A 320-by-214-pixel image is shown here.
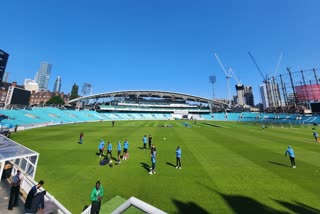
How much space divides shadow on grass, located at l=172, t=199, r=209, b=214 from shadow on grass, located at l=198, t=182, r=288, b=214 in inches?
58.6

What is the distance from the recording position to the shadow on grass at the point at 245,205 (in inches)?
288

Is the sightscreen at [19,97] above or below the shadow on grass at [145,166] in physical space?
above

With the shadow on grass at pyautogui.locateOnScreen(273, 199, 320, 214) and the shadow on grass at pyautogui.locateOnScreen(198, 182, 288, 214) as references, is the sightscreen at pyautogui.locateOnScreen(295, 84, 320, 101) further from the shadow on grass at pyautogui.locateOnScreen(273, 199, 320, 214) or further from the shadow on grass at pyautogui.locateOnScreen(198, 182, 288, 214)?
the shadow on grass at pyautogui.locateOnScreen(198, 182, 288, 214)

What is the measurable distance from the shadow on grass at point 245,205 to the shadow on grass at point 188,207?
1488 mm

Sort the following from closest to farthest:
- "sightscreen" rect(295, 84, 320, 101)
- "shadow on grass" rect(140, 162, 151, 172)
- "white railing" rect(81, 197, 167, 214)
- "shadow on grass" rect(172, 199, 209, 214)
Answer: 1. "white railing" rect(81, 197, 167, 214)
2. "shadow on grass" rect(172, 199, 209, 214)
3. "shadow on grass" rect(140, 162, 151, 172)
4. "sightscreen" rect(295, 84, 320, 101)

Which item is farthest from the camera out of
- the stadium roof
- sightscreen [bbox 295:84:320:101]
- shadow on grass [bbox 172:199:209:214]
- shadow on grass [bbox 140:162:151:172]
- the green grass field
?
the stadium roof

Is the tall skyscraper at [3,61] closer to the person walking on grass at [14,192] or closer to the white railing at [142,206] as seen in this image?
the person walking on grass at [14,192]

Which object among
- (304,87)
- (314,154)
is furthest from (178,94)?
(314,154)

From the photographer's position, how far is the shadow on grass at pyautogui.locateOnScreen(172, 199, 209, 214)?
7.27m

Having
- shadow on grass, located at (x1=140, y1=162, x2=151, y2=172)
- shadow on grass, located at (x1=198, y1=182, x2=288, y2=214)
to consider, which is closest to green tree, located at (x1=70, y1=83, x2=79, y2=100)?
shadow on grass, located at (x1=140, y1=162, x2=151, y2=172)

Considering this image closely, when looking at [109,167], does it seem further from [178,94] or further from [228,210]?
[178,94]

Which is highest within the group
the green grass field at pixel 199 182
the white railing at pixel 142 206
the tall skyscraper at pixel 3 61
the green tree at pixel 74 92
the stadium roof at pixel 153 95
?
the green tree at pixel 74 92

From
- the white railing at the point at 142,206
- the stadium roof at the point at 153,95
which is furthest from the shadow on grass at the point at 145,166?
the stadium roof at the point at 153,95

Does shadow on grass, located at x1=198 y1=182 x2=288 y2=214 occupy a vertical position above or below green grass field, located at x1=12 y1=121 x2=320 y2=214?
below
